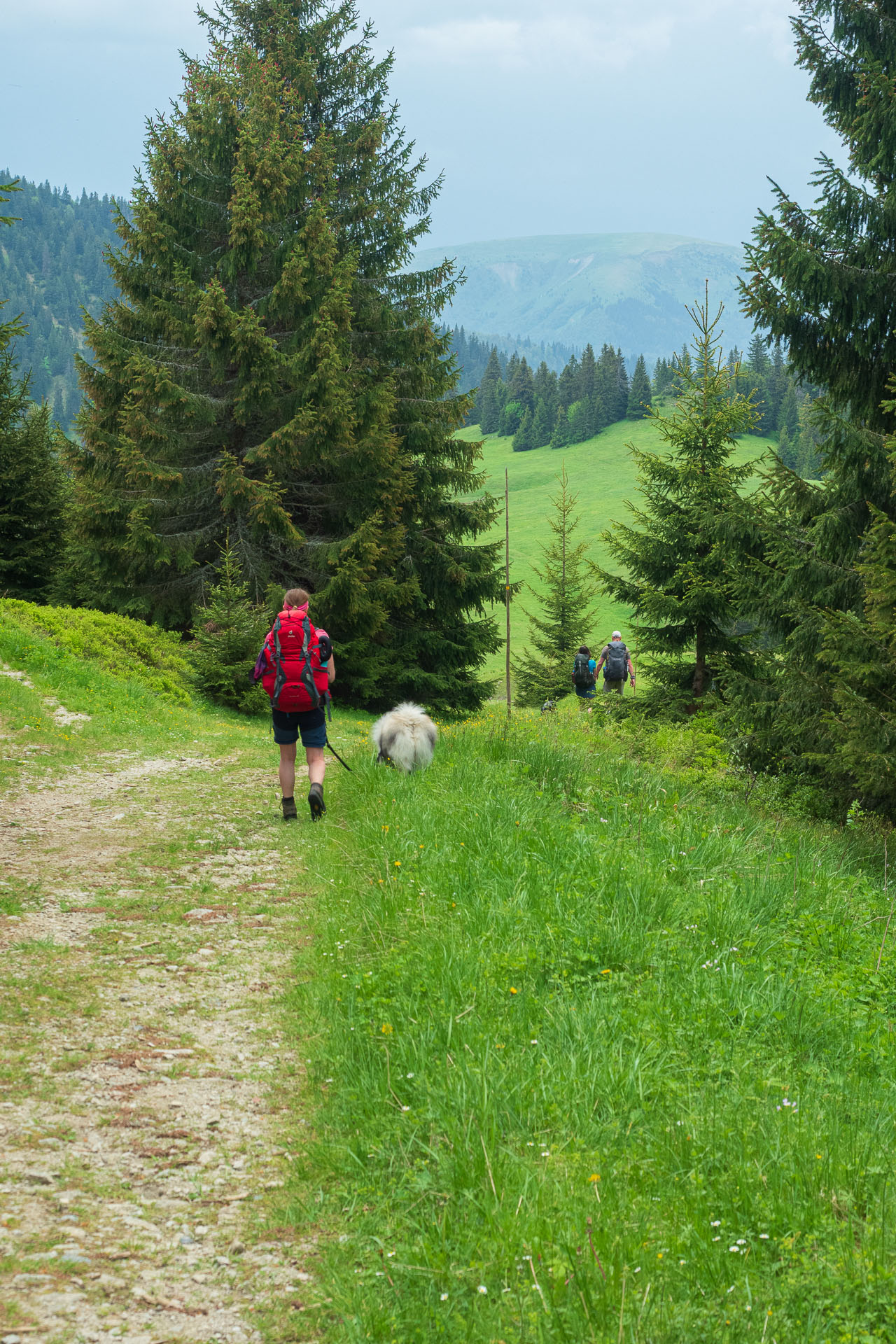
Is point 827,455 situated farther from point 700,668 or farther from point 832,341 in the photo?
point 700,668

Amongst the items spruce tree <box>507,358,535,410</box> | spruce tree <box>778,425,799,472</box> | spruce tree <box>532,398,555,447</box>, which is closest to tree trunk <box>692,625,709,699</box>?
spruce tree <box>778,425,799,472</box>

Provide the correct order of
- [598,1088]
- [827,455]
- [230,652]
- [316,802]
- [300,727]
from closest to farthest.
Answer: [598,1088] < [316,802] < [300,727] < [827,455] < [230,652]

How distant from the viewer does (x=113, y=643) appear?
54.4 ft

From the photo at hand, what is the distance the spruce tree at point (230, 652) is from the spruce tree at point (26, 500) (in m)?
7.24

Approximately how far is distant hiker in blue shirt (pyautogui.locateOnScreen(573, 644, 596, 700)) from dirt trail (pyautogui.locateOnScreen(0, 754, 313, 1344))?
17.3 meters

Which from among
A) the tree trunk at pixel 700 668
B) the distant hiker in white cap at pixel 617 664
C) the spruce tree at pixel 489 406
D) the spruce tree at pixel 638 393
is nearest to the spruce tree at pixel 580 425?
the spruce tree at pixel 638 393

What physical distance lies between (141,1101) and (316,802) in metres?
4.80

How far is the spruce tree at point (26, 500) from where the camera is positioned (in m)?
22.9

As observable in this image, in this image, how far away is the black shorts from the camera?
8.76m

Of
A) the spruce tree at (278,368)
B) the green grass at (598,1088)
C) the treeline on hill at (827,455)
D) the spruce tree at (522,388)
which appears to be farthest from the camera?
the spruce tree at (522,388)

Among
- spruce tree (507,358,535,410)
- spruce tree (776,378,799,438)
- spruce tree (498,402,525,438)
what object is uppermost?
spruce tree (507,358,535,410)

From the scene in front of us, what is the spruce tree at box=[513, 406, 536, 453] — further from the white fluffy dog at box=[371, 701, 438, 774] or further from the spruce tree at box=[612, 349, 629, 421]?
the white fluffy dog at box=[371, 701, 438, 774]

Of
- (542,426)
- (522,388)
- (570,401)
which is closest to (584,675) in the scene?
(542,426)

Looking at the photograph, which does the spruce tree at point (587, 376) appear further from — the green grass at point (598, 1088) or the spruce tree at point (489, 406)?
the green grass at point (598, 1088)
